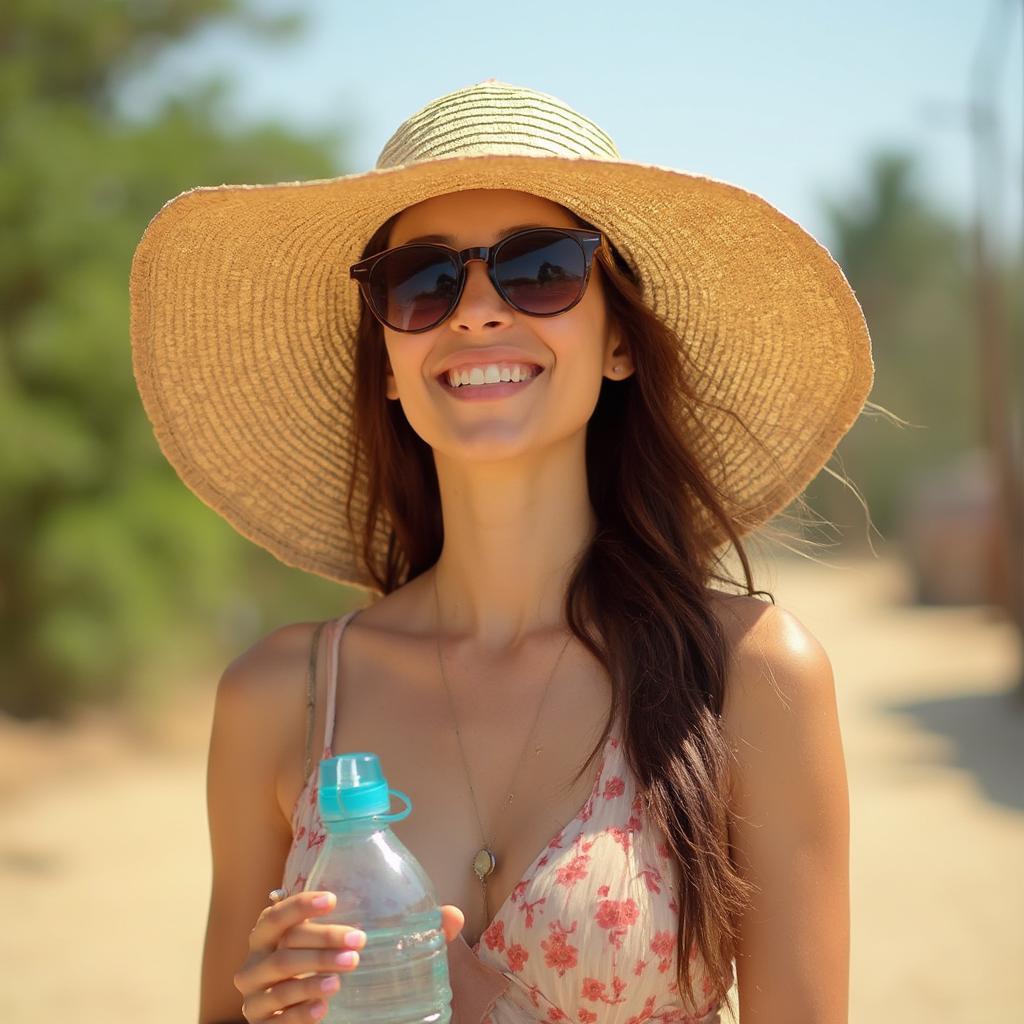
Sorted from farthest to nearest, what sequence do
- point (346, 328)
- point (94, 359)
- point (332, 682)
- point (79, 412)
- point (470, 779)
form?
point (79, 412)
point (94, 359)
point (346, 328)
point (332, 682)
point (470, 779)

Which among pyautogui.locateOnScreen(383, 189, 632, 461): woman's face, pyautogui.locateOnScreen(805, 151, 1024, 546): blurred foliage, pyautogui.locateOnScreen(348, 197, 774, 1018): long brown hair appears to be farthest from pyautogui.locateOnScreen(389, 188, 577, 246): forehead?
pyautogui.locateOnScreen(805, 151, 1024, 546): blurred foliage

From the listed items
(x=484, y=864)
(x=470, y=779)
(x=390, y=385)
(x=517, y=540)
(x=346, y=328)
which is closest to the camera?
(x=484, y=864)

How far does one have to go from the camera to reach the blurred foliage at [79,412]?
35.1 feet

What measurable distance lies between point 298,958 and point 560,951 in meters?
0.47

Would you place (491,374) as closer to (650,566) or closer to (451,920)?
(650,566)

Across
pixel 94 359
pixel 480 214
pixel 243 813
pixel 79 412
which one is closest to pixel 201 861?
pixel 79 412

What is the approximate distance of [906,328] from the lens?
47281 millimetres

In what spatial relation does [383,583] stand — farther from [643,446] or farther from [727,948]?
[727,948]

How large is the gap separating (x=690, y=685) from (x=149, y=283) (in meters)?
1.33

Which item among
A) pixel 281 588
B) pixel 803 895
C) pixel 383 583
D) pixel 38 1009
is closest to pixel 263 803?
pixel 383 583

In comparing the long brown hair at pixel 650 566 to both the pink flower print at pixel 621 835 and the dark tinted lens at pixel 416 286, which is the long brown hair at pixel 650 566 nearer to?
the pink flower print at pixel 621 835

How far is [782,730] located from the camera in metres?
2.17

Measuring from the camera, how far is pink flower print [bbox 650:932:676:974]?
2.08m

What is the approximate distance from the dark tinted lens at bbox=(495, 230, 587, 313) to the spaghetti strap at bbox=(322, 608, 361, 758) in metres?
0.70
